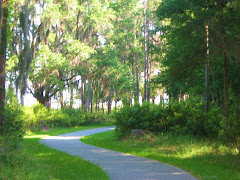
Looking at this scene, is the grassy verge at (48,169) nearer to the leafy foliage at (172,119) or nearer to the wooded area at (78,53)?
the wooded area at (78,53)

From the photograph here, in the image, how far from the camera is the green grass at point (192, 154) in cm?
797

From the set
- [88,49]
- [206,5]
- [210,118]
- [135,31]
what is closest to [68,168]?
[210,118]

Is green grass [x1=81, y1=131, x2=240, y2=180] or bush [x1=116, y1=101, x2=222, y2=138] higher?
bush [x1=116, y1=101, x2=222, y2=138]

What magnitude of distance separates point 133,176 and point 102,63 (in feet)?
86.7

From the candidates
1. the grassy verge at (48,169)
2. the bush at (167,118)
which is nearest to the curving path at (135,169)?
the grassy verge at (48,169)

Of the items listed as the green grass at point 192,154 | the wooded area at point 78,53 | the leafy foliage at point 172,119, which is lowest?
the green grass at point 192,154

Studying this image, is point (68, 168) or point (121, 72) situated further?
point (121, 72)

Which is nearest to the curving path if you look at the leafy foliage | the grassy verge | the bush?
the grassy verge

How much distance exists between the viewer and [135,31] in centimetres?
4812

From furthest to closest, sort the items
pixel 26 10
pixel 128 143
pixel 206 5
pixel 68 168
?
pixel 26 10 → pixel 128 143 → pixel 206 5 → pixel 68 168

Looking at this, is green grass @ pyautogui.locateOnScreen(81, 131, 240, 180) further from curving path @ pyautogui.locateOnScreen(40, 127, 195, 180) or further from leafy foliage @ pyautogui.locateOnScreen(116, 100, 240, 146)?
leafy foliage @ pyautogui.locateOnScreen(116, 100, 240, 146)

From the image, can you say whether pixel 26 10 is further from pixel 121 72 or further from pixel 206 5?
pixel 206 5

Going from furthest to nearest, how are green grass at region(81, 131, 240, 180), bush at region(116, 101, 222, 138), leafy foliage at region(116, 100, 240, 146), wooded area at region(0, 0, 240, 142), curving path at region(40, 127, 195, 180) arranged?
1. wooded area at region(0, 0, 240, 142)
2. bush at region(116, 101, 222, 138)
3. leafy foliage at region(116, 100, 240, 146)
4. green grass at region(81, 131, 240, 180)
5. curving path at region(40, 127, 195, 180)

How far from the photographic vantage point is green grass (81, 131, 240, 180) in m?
7.97
